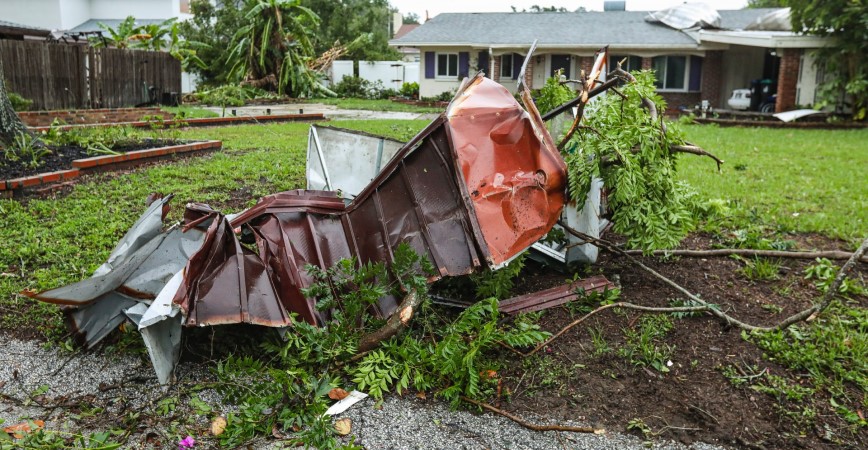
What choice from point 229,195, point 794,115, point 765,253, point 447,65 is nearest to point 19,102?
point 229,195

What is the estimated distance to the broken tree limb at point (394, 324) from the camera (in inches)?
156

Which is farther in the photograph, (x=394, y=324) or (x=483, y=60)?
(x=483, y=60)

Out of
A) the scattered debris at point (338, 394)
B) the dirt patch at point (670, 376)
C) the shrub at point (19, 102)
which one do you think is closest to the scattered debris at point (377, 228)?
the dirt patch at point (670, 376)

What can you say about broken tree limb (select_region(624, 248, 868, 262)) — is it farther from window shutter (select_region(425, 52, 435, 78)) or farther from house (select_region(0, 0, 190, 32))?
house (select_region(0, 0, 190, 32))

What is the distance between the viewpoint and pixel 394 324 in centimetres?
397

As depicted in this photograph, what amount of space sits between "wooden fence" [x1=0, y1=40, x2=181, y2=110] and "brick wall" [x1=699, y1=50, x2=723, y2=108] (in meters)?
19.9

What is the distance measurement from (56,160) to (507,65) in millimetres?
25204

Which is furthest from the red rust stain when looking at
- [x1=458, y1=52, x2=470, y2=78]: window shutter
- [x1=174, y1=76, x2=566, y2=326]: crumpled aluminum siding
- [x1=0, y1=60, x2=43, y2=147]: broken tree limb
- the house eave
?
[x1=458, y1=52, x2=470, y2=78]: window shutter

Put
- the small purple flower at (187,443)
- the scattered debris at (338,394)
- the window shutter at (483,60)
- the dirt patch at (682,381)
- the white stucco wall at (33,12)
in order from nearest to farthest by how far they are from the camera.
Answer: the small purple flower at (187,443) → the dirt patch at (682,381) → the scattered debris at (338,394) → the window shutter at (483,60) → the white stucco wall at (33,12)

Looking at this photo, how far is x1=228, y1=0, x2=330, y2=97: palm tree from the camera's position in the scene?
2877cm

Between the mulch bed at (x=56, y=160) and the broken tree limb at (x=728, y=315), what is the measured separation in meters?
6.57

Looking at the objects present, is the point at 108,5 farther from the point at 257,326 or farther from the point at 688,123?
the point at 257,326

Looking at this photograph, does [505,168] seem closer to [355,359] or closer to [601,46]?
[355,359]

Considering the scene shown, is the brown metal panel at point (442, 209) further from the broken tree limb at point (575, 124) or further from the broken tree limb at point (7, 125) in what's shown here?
the broken tree limb at point (7, 125)
